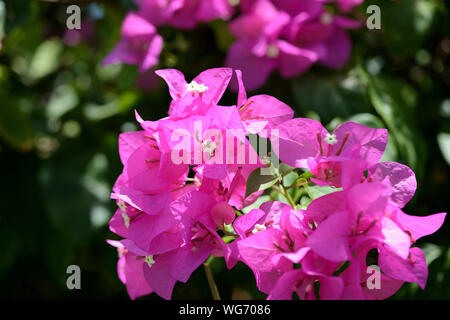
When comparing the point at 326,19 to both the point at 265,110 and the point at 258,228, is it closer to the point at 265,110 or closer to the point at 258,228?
the point at 265,110

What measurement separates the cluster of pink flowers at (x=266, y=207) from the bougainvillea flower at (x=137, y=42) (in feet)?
1.41

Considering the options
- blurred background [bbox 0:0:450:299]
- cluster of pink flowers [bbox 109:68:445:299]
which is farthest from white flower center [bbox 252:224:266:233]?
blurred background [bbox 0:0:450:299]

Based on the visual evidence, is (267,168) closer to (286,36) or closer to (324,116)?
(324,116)

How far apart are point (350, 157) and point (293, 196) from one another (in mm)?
158

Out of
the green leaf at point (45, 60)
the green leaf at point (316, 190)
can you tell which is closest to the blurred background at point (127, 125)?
the green leaf at point (45, 60)

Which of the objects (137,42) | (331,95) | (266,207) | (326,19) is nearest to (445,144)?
(331,95)

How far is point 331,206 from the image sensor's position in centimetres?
67

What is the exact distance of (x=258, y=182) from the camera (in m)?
0.71

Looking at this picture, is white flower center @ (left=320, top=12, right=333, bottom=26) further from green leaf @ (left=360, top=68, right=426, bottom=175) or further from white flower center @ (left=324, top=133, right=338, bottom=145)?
white flower center @ (left=324, top=133, right=338, bottom=145)

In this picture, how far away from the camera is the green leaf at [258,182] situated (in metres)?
0.70

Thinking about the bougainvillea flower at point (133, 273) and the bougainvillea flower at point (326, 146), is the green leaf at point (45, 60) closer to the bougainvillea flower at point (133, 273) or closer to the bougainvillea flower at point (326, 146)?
the bougainvillea flower at point (133, 273)

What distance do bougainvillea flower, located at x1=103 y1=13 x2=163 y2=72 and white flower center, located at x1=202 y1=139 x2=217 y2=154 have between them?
1.76 ft

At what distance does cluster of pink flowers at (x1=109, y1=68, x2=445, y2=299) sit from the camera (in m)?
0.64
